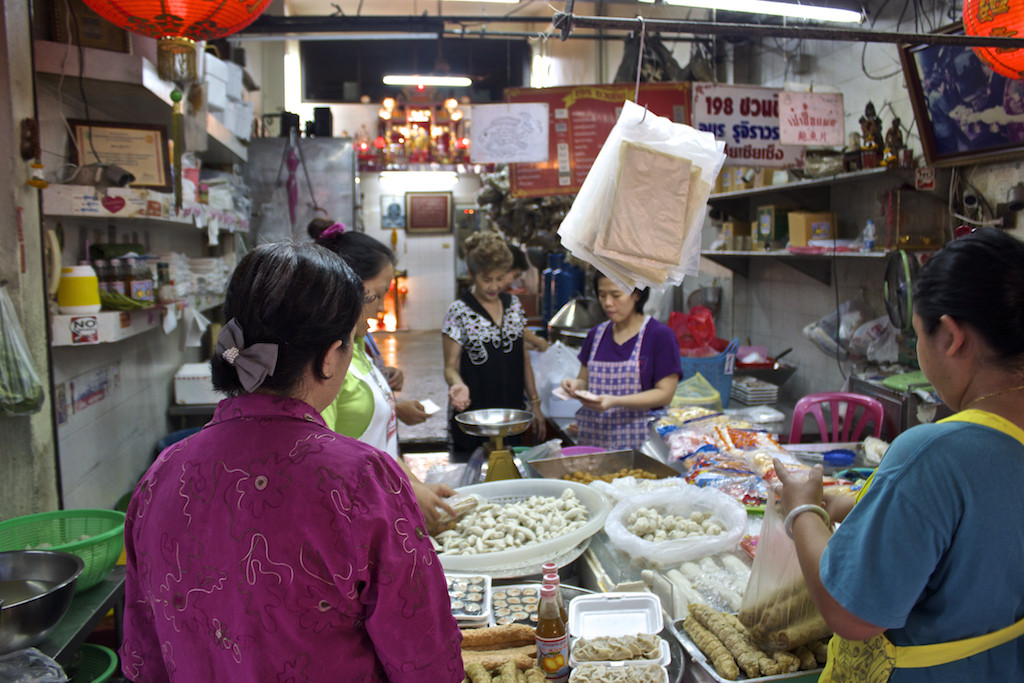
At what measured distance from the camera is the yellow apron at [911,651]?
4.02 feet

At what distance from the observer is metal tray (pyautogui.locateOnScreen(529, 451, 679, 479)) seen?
304cm

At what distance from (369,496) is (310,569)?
141mm

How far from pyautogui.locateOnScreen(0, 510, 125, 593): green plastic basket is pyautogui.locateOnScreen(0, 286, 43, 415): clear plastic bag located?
1.36 feet

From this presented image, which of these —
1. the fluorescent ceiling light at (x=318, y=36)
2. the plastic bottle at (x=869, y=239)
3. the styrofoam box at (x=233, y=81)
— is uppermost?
the fluorescent ceiling light at (x=318, y=36)

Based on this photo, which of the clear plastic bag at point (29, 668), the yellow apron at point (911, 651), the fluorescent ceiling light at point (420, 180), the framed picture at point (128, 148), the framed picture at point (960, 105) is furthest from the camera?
the fluorescent ceiling light at point (420, 180)

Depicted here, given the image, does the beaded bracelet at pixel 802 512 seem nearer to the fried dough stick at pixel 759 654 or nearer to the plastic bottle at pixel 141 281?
the fried dough stick at pixel 759 654

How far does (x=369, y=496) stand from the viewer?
1146mm

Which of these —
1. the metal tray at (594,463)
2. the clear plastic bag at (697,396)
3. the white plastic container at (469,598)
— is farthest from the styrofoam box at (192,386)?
the white plastic container at (469,598)

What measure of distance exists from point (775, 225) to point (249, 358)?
5320 millimetres

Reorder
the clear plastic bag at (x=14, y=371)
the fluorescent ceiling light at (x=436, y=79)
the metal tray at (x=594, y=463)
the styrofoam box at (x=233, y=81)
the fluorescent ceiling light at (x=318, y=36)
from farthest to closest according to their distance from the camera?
1. the fluorescent ceiling light at (x=436, y=79)
2. the fluorescent ceiling light at (x=318, y=36)
3. the styrofoam box at (x=233, y=81)
4. the metal tray at (x=594, y=463)
5. the clear plastic bag at (x=14, y=371)

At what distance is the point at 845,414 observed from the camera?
4.21 meters

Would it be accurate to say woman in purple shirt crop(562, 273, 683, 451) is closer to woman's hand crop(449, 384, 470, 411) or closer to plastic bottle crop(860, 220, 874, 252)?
woman's hand crop(449, 384, 470, 411)

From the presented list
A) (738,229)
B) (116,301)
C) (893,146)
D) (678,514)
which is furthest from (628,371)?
(738,229)

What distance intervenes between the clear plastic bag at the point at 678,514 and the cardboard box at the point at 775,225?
151 inches
